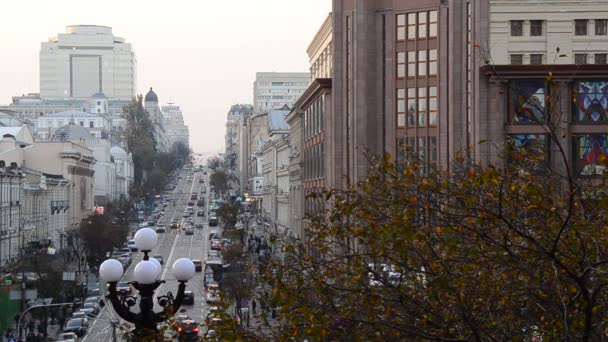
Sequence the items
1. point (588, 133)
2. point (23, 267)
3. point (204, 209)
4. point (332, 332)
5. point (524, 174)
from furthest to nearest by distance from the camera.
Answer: point (204, 209) → point (23, 267) → point (588, 133) → point (524, 174) → point (332, 332)

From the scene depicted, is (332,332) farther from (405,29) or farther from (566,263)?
(405,29)

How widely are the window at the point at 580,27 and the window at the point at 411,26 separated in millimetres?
7942

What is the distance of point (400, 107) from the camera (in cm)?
5428

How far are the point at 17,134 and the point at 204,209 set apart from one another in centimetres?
4634

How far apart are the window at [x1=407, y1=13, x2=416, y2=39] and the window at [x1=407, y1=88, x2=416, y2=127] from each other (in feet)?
7.57

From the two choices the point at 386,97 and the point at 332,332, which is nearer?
the point at 332,332

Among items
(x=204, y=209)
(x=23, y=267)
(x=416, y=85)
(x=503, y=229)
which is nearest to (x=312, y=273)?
(x=503, y=229)

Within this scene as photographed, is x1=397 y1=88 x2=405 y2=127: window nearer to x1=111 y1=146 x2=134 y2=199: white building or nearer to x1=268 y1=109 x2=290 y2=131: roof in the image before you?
x1=268 y1=109 x2=290 y2=131: roof

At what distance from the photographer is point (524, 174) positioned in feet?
47.8

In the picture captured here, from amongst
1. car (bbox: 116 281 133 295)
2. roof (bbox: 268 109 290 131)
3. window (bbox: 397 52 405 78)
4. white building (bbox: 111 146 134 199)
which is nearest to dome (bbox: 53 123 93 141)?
white building (bbox: 111 146 134 199)

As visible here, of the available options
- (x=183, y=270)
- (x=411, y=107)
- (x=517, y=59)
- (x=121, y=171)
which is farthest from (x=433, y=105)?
(x=121, y=171)

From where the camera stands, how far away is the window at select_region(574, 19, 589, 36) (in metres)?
47.7

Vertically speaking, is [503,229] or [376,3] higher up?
[376,3]

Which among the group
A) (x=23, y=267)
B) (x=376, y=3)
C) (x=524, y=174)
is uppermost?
(x=376, y=3)
